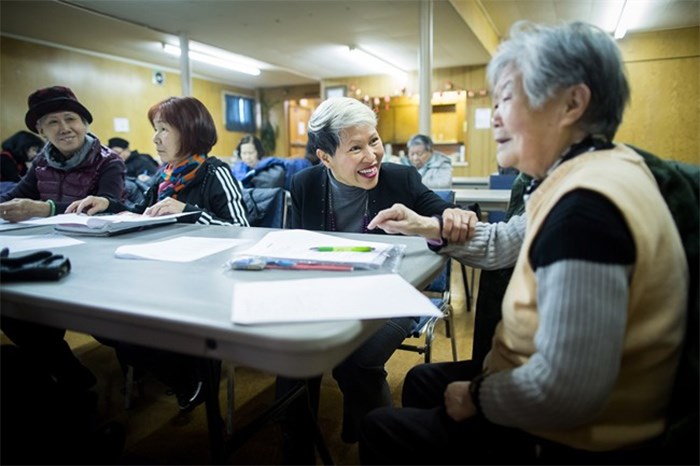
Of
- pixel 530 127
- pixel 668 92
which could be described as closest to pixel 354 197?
pixel 530 127

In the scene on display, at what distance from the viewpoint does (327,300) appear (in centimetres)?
73

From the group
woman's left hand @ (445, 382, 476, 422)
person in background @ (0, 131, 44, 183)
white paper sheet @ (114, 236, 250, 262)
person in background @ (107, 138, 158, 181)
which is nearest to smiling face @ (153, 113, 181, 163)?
white paper sheet @ (114, 236, 250, 262)

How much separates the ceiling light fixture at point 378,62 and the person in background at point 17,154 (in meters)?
4.40

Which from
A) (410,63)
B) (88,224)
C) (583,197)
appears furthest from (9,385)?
(410,63)

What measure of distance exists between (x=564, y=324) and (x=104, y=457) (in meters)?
0.88

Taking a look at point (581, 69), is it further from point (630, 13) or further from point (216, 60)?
point (216, 60)

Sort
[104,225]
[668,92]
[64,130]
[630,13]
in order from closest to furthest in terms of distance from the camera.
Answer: [104,225]
[64,130]
[630,13]
[668,92]

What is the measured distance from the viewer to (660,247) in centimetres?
64

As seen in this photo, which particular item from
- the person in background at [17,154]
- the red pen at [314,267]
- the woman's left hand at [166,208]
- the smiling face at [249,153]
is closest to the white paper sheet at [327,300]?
the red pen at [314,267]

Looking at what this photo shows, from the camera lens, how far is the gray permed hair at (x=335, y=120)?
1571mm

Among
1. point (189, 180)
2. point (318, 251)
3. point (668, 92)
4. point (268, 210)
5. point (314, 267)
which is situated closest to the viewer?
point (314, 267)

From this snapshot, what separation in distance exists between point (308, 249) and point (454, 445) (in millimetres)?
519

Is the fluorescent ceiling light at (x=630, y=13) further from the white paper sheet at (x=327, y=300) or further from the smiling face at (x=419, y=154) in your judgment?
the white paper sheet at (x=327, y=300)

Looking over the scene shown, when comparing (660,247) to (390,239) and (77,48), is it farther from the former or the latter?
(77,48)
